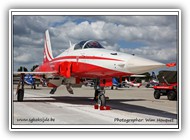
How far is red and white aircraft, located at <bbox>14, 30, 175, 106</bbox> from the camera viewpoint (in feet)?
35.8

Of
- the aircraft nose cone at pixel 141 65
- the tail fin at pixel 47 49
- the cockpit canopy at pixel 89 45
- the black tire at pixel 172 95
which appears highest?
the tail fin at pixel 47 49

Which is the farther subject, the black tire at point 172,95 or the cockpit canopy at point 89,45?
the black tire at point 172,95

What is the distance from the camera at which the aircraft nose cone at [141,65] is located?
10281 millimetres

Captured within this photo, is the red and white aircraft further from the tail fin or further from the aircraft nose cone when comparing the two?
the tail fin

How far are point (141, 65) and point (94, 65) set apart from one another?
11.0 feet

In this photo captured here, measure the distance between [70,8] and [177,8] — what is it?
3590 mm

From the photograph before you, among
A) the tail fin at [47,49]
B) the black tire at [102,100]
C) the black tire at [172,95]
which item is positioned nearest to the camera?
the black tire at [102,100]

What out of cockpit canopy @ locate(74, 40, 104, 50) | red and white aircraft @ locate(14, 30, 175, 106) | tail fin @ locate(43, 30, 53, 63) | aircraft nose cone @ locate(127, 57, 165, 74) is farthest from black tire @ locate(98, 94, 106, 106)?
tail fin @ locate(43, 30, 53, 63)

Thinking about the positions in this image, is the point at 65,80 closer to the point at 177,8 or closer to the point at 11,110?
the point at 11,110

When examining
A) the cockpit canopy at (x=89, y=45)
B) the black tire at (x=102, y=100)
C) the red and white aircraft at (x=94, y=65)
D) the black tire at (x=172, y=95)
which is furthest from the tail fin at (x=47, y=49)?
the black tire at (x=102, y=100)

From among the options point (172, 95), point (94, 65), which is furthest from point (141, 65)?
point (172, 95)

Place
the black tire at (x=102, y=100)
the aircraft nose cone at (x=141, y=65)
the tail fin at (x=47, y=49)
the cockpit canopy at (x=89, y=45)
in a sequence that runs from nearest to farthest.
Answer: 1. the aircraft nose cone at (x=141, y=65)
2. the black tire at (x=102, y=100)
3. the cockpit canopy at (x=89, y=45)
4. the tail fin at (x=47, y=49)

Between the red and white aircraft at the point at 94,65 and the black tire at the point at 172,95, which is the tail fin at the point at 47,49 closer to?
the red and white aircraft at the point at 94,65

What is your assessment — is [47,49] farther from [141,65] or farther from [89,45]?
[141,65]
